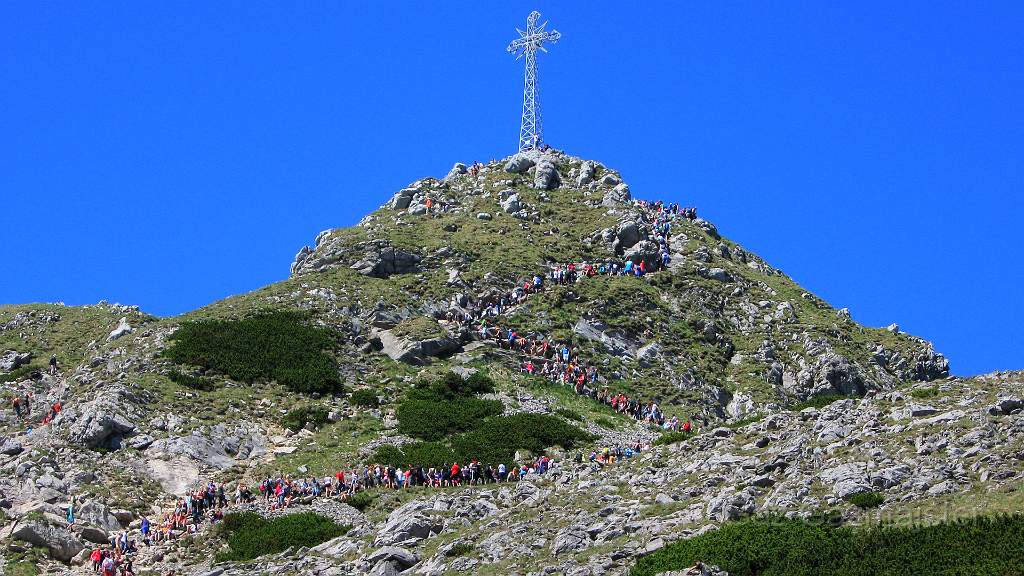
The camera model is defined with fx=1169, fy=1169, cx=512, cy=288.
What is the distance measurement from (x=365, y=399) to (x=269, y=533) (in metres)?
18.0

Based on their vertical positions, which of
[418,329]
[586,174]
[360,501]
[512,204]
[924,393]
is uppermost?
[586,174]

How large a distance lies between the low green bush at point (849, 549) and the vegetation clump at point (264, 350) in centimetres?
3719

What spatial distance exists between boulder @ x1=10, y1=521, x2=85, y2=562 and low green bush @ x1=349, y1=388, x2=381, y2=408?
786 inches

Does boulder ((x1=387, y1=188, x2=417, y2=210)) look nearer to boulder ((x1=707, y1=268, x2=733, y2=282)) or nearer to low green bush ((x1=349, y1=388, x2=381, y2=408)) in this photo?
boulder ((x1=707, y1=268, x2=733, y2=282))

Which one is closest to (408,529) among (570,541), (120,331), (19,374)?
(570,541)

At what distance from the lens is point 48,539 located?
148 ft

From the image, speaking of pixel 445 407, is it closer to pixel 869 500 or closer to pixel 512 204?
pixel 869 500

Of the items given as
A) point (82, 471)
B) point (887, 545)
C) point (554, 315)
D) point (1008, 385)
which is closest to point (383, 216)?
point (554, 315)

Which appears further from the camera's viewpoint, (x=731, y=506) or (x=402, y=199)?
(x=402, y=199)

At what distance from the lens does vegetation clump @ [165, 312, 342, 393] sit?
6506 centimetres

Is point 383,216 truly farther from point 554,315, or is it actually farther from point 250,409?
point 250,409

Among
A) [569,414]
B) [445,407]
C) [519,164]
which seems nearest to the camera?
[569,414]

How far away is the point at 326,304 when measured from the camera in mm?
75312

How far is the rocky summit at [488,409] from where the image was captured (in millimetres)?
35125
